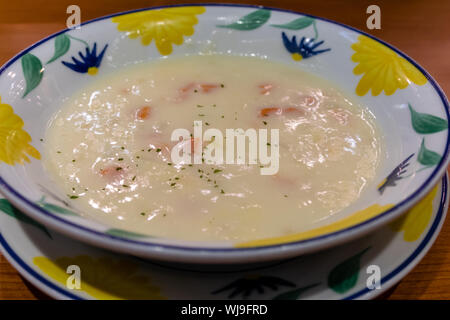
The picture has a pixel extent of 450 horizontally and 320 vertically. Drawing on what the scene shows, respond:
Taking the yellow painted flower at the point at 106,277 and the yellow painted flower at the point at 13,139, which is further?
the yellow painted flower at the point at 13,139

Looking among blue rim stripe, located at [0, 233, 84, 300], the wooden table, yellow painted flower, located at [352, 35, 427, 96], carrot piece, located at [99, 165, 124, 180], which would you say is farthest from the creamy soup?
the wooden table

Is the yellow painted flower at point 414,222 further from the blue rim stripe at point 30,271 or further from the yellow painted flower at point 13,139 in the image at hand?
the yellow painted flower at point 13,139

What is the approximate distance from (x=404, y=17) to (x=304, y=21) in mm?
986

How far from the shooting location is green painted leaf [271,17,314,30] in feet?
6.78

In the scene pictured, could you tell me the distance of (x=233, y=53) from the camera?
7.04 feet

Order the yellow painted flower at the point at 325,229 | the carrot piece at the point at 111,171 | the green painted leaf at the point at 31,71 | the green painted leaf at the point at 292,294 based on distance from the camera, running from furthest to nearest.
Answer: the green painted leaf at the point at 31,71 → the carrot piece at the point at 111,171 → the green painted leaf at the point at 292,294 → the yellow painted flower at the point at 325,229

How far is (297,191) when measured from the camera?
4.57 feet

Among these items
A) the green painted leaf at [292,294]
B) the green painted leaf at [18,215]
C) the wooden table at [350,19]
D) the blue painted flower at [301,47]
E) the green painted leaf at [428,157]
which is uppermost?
the wooden table at [350,19]

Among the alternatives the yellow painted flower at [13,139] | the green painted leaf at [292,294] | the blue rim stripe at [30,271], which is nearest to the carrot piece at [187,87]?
the yellow painted flower at [13,139]

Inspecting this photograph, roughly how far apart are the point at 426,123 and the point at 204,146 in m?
0.70

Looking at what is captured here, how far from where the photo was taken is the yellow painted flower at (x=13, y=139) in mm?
1332

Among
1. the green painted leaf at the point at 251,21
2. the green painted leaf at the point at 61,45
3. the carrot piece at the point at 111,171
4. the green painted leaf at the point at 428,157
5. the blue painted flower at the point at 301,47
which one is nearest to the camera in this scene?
the green painted leaf at the point at 428,157

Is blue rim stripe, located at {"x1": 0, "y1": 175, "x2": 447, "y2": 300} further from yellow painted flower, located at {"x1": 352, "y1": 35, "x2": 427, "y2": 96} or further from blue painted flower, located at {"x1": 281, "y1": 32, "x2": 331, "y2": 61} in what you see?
blue painted flower, located at {"x1": 281, "y1": 32, "x2": 331, "y2": 61}

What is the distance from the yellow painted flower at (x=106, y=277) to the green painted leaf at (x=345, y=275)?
1.35 feet
